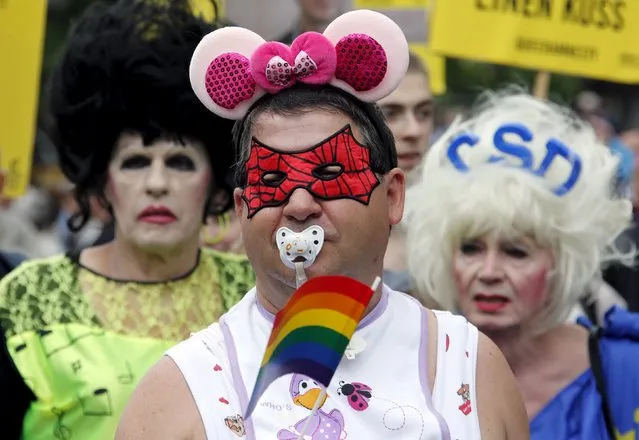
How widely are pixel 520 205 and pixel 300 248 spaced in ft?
6.27

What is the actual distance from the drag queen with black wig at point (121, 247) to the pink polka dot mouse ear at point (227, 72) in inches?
54.4

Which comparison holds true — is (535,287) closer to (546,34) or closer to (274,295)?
(274,295)

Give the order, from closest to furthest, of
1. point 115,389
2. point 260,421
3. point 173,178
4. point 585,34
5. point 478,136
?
point 260,421, point 115,389, point 173,178, point 478,136, point 585,34

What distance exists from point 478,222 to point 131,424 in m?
2.00

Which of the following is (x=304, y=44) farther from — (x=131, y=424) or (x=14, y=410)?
(x=14, y=410)

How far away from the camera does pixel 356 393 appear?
267 cm

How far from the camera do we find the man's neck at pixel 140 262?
4.32 meters

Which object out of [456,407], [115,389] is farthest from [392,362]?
[115,389]

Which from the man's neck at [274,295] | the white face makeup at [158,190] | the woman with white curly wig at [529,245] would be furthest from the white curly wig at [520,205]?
the man's neck at [274,295]

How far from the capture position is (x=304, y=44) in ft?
8.96

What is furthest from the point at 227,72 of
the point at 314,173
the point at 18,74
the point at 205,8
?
the point at 18,74

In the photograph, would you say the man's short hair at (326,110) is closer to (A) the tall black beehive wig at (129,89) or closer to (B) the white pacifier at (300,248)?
(B) the white pacifier at (300,248)

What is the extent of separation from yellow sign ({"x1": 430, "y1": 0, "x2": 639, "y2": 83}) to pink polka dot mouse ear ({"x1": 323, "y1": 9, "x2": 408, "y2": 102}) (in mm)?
3498

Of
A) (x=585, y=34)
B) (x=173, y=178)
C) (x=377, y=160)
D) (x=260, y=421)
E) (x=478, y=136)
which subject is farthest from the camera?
(x=585, y=34)
